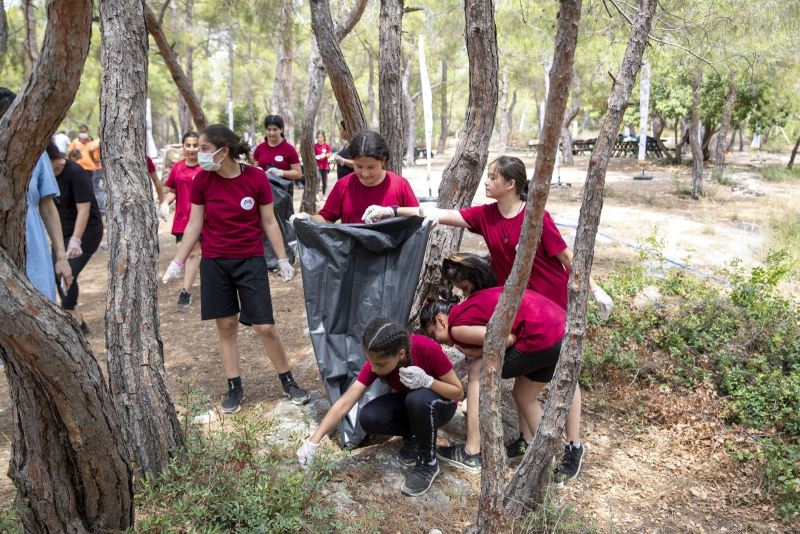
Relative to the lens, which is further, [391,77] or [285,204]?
[285,204]

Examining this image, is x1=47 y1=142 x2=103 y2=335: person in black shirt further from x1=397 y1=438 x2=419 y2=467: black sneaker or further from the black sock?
x1=397 y1=438 x2=419 y2=467: black sneaker

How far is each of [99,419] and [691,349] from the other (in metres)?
3.81

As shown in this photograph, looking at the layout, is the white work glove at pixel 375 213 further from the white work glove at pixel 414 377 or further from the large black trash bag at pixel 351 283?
the white work glove at pixel 414 377

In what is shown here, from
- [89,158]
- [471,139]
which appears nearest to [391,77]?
[471,139]

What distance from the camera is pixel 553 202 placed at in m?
11.9

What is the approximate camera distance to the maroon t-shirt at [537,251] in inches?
114

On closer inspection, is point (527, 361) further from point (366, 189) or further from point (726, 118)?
point (726, 118)

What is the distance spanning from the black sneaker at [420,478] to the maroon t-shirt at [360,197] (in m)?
1.33

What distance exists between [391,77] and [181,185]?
6.75 feet

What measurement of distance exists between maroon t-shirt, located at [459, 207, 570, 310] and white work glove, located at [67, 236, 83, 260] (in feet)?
9.44

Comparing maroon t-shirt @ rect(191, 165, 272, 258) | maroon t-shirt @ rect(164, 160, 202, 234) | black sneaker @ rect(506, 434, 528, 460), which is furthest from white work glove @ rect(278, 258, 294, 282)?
maroon t-shirt @ rect(164, 160, 202, 234)

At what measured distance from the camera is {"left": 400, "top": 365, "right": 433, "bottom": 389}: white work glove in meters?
2.79

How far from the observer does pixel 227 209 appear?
11.0 feet

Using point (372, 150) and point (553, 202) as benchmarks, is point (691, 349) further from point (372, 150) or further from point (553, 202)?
point (553, 202)
